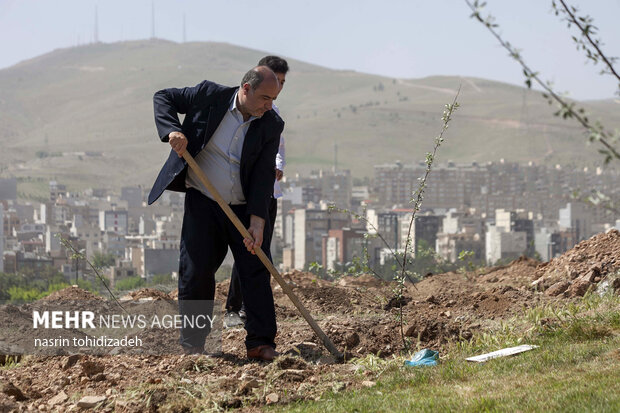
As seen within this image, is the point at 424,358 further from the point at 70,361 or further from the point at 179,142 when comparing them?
the point at 70,361

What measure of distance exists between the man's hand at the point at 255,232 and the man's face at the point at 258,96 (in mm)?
645

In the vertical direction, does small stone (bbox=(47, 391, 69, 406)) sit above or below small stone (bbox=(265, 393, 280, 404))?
below

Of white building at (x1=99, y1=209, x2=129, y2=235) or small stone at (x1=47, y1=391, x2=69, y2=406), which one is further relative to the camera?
white building at (x1=99, y1=209, x2=129, y2=235)

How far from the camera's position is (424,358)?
559cm

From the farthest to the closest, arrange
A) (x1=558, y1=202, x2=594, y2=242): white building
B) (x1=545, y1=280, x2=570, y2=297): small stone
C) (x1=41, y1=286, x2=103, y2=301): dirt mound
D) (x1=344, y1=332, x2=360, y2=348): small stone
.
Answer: (x1=558, y1=202, x2=594, y2=242): white building → (x1=41, y1=286, x2=103, y2=301): dirt mound → (x1=545, y1=280, x2=570, y2=297): small stone → (x1=344, y1=332, x2=360, y2=348): small stone

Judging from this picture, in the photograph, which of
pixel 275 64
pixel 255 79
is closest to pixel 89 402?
pixel 255 79

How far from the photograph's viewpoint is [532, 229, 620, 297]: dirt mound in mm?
7531

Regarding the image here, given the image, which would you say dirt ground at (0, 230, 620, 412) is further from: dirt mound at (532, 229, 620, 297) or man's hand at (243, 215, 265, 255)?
man's hand at (243, 215, 265, 255)

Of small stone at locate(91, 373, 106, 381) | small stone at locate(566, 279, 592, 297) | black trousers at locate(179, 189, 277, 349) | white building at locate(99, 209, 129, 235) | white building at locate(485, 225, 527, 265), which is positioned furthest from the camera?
white building at locate(99, 209, 129, 235)

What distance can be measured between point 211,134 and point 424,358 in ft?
6.16

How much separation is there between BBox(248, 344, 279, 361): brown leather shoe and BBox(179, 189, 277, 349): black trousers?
1.4 inches

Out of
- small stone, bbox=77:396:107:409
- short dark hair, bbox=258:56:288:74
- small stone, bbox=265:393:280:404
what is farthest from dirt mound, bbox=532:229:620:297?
small stone, bbox=77:396:107:409

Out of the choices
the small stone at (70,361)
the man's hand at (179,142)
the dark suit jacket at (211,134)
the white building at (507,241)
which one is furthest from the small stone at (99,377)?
the white building at (507,241)

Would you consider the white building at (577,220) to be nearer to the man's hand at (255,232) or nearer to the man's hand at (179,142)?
the man's hand at (255,232)
